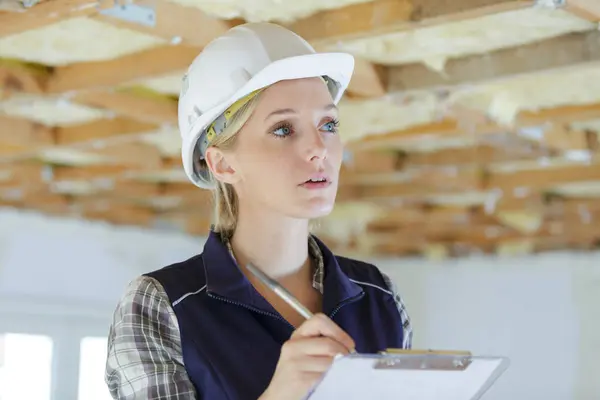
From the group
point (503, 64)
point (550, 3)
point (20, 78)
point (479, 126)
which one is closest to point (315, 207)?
point (550, 3)

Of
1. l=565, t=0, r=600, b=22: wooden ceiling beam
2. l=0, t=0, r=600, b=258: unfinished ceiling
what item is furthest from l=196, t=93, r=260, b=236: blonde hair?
l=565, t=0, r=600, b=22: wooden ceiling beam

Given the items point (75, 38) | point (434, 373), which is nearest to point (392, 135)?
point (75, 38)

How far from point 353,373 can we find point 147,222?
4.76m

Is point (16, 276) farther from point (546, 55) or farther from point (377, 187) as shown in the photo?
point (546, 55)

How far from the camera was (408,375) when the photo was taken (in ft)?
3.26

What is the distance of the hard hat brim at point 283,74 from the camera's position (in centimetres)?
123

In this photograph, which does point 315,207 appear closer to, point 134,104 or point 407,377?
point 407,377

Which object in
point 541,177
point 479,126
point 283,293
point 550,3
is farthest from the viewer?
point 541,177

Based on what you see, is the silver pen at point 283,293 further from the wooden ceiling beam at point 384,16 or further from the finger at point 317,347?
the wooden ceiling beam at point 384,16

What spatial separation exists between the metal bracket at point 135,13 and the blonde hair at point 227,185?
74 centimetres

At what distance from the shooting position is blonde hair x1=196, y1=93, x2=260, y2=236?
49.6 inches

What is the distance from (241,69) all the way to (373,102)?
5.84ft

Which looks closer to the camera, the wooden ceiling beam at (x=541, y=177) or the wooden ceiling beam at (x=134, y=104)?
the wooden ceiling beam at (x=134, y=104)

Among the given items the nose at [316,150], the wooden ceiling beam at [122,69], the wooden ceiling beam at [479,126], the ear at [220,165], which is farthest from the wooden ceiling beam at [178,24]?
the wooden ceiling beam at [479,126]
